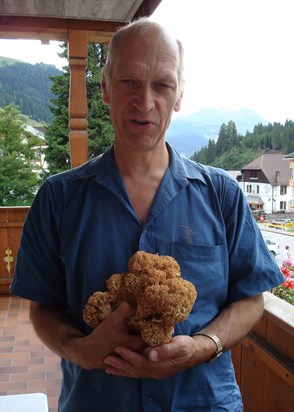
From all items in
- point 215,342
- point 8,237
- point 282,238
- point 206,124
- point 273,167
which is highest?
point 206,124

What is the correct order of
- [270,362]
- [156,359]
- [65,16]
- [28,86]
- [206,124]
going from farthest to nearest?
[28,86] → [65,16] → [206,124] → [270,362] → [156,359]

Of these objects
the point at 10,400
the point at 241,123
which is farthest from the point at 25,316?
the point at 241,123

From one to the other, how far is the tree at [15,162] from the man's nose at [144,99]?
7.24 meters

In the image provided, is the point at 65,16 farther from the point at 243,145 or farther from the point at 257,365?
the point at 257,365

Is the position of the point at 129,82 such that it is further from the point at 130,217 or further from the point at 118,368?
the point at 118,368

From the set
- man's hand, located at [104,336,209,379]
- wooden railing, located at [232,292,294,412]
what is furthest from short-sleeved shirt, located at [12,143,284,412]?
wooden railing, located at [232,292,294,412]

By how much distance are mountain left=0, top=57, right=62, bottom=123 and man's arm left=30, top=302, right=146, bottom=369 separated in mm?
6083

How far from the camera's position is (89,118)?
6.49 metres

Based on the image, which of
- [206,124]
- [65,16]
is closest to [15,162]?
[65,16]

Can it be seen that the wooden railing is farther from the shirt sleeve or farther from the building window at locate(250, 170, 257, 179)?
the shirt sleeve

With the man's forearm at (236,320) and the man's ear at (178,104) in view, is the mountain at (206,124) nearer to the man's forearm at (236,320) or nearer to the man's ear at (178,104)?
the man's ear at (178,104)

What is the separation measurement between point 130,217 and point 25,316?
3.50 metres

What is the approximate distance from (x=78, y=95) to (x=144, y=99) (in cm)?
290

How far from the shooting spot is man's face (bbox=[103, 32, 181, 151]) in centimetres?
109
